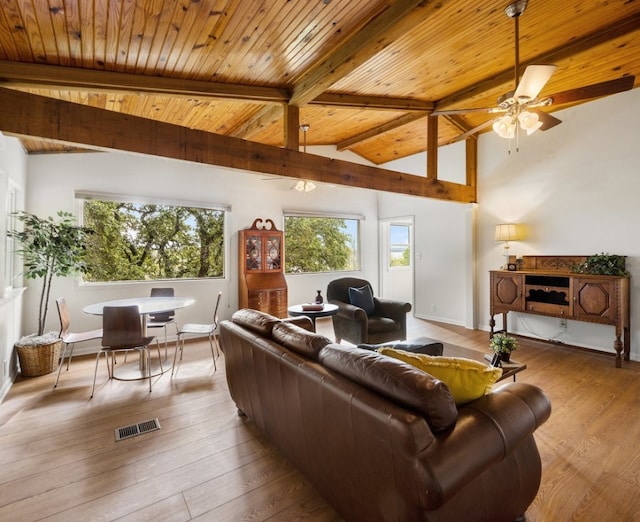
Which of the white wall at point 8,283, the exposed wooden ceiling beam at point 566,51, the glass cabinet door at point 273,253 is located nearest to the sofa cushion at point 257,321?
the white wall at point 8,283

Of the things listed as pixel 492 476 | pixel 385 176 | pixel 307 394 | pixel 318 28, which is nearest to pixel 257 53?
pixel 318 28

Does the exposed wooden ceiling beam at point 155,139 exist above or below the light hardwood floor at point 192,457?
above

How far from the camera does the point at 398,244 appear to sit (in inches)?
285

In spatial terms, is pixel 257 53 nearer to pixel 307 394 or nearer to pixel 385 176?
pixel 385 176

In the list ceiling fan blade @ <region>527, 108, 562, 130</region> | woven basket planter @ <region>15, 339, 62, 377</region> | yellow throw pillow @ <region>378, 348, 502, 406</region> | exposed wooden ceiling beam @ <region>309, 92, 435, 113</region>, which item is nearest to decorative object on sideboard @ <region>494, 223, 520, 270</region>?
exposed wooden ceiling beam @ <region>309, 92, 435, 113</region>

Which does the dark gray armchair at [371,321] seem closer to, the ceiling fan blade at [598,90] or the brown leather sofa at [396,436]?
the brown leather sofa at [396,436]

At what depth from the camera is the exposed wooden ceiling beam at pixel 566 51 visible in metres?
2.83

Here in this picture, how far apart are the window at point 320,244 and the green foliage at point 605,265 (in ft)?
12.3

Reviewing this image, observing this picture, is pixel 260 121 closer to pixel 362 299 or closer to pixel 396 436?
pixel 362 299

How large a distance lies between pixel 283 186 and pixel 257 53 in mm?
3183

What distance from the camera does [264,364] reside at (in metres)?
1.95

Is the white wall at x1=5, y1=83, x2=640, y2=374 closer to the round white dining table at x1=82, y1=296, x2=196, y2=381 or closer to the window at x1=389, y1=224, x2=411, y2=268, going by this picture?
the window at x1=389, y1=224, x2=411, y2=268

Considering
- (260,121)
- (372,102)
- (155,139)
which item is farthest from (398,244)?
(155,139)

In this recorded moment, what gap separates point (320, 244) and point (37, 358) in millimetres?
4376
